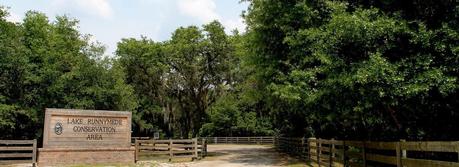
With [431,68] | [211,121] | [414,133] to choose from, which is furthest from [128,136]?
[211,121]

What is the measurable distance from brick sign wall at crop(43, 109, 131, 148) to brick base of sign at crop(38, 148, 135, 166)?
203mm

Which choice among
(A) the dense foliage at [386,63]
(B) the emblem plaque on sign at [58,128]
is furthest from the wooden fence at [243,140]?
(A) the dense foliage at [386,63]

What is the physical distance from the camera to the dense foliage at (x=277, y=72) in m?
11.7

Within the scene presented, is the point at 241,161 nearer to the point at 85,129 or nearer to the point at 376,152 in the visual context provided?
the point at 85,129

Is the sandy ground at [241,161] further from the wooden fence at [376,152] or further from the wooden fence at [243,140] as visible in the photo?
the wooden fence at [243,140]

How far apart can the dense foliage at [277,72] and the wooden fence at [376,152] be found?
41.2 inches

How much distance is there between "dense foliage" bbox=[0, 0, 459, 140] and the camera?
38.5 feet

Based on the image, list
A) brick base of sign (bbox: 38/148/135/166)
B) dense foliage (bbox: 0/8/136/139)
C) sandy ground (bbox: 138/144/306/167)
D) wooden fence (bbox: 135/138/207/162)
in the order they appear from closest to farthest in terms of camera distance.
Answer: brick base of sign (bbox: 38/148/135/166) < sandy ground (bbox: 138/144/306/167) < wooden fence (bbox: 135/138/207/162) < dense foliage (bbox: 0/8/136/139)

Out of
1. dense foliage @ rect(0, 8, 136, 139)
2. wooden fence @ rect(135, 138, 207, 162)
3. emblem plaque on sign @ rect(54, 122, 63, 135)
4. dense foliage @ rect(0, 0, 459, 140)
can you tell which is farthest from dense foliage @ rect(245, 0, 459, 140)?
dense foliage @ rect(0, 8, 136, 139)

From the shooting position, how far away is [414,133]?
564 inches

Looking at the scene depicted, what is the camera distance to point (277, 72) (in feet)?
63.7

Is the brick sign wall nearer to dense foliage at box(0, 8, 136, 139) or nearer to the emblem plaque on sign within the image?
the emblem plaque on sign

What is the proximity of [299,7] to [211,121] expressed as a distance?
4371 centimetres

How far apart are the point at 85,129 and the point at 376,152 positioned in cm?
1194
